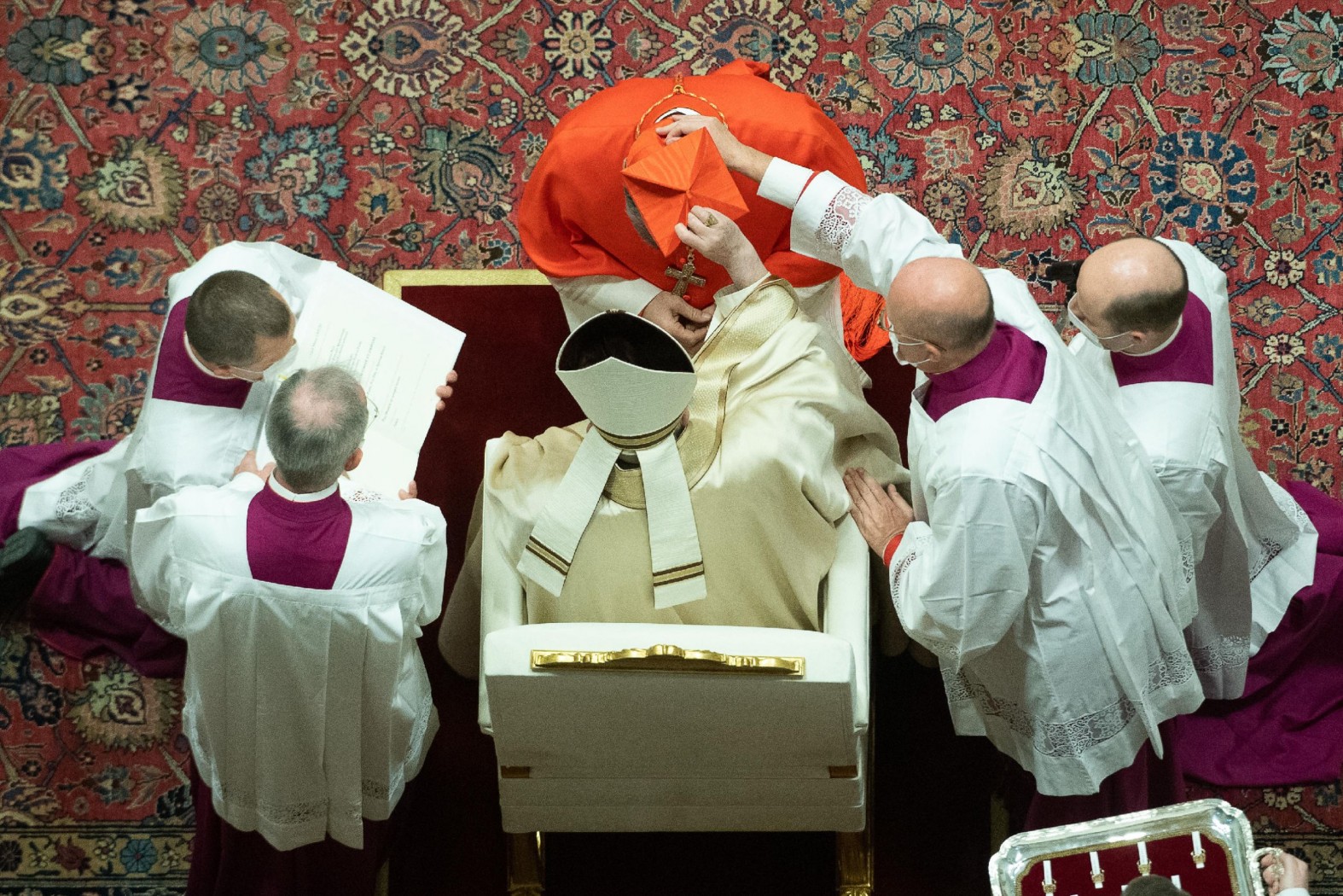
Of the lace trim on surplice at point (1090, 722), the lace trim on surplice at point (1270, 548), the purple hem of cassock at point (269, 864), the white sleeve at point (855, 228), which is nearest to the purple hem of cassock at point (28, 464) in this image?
the purple hem of cassock at point (269, 864)

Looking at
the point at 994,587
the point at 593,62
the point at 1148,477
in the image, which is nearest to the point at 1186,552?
the point at 1148,477

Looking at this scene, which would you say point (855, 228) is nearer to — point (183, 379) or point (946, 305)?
point (946, 305)

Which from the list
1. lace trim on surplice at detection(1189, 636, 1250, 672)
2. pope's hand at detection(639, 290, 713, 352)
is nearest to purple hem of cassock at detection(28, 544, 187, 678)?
pope's hand at detection(639, 290, 713, 352)

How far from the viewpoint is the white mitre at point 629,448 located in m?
3.18

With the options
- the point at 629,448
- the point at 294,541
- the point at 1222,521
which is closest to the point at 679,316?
the point at 629,448

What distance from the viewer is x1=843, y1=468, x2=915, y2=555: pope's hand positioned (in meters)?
3.64

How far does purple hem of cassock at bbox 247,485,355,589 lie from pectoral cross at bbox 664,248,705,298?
125 centimetres

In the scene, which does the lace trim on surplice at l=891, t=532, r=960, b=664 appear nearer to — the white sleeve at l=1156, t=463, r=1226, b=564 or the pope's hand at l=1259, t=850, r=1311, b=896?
the white sleeve at l=1156, t=463, r=1226, b=564

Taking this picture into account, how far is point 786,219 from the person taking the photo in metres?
4.07

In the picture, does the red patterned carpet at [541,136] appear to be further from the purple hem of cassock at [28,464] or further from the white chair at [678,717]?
the white chair at [678,717]

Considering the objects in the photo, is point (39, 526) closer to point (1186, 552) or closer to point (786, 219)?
point (786, 219)

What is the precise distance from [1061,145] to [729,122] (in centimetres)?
143

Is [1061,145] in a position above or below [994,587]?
above

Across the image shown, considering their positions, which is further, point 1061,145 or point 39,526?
point 1061,145
